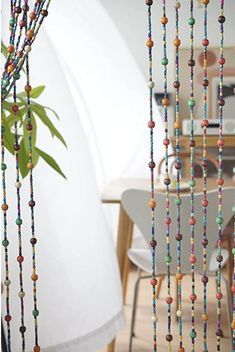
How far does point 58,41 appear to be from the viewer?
3348mm

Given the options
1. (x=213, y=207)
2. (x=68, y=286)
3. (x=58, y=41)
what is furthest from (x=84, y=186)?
(x=58, y=41)

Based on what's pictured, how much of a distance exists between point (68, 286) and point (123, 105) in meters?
1.81

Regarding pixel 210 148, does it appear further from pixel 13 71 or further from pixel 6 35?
pixel 13 71

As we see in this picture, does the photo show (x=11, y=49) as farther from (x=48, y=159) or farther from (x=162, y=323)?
(x=162, y=323)

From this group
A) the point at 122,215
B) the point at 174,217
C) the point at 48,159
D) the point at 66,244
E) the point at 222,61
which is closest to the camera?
the point at 222,61

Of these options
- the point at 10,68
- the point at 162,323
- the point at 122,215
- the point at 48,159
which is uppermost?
the point at 10,68

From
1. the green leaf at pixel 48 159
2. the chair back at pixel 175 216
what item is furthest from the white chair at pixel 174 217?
the green leaf at pixel 48 159

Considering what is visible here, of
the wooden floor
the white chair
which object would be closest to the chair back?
the white chair

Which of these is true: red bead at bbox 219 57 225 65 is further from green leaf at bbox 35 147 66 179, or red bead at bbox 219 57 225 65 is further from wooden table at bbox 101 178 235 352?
wooden table at bbox 101 178 235 352

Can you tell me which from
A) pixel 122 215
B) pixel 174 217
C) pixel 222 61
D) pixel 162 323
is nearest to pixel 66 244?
pixel 174 217

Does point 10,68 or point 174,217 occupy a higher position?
point 10,68

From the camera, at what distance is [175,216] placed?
2393 millimetres

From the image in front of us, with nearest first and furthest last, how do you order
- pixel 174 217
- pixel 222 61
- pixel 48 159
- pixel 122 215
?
pixel 222 61 < pixel 48 159 < pixel 174 217 < pixel 122 215

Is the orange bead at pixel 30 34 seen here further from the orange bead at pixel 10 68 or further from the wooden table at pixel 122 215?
the wooden table at pixel 122 215
